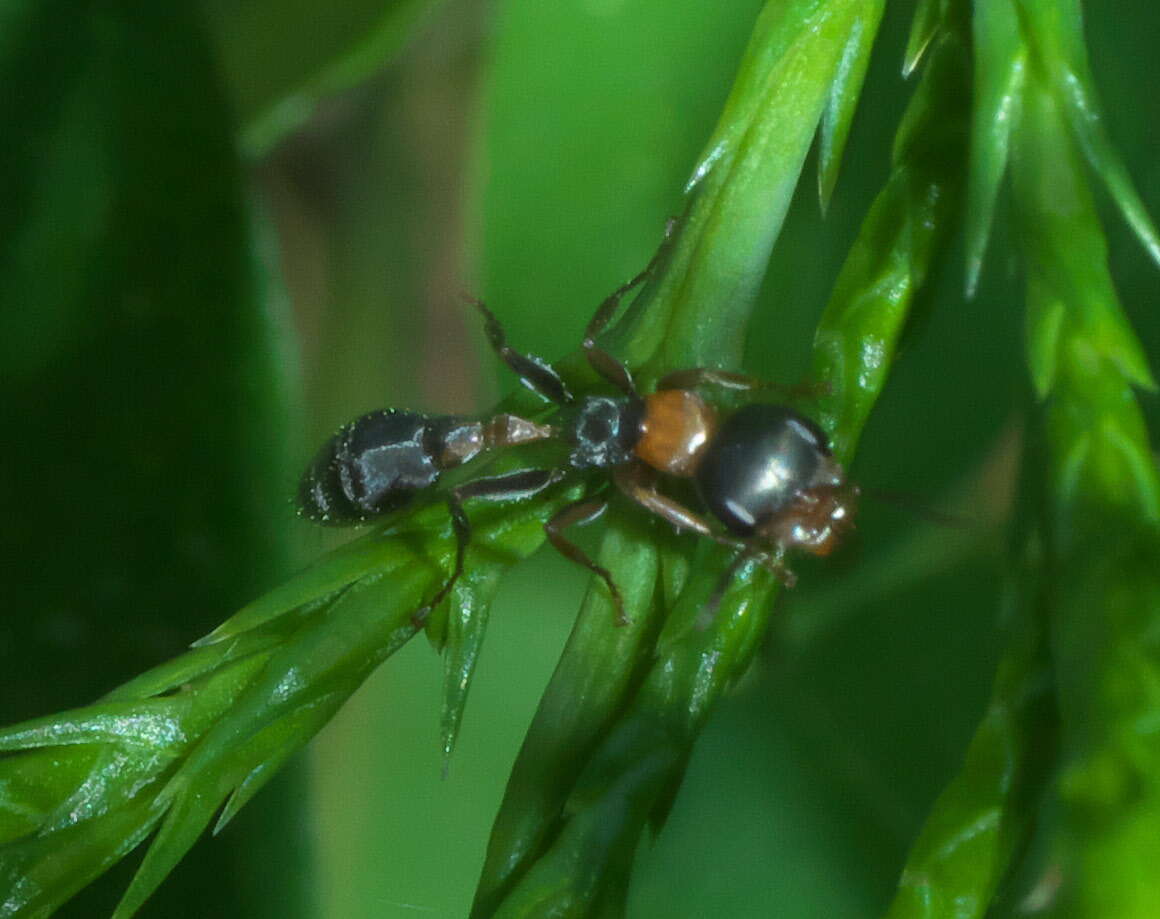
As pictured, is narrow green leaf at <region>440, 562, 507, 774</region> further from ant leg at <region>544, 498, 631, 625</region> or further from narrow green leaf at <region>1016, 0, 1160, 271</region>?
narrow green leaf at <region>1016, 0, 1160, 271</region>

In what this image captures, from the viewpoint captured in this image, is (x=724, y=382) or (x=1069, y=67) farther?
(x=724, y=382)

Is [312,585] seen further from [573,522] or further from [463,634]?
[573,522]

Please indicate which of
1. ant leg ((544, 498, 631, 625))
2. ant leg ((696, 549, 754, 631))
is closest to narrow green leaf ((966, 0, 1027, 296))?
ant leg ((696, 549, 754, 631))

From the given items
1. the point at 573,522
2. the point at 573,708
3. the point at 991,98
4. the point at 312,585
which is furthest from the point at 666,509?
the point at 991,98

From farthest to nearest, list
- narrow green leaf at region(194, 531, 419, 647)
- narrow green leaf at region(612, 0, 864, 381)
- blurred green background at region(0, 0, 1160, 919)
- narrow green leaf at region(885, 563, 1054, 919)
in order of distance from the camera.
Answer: blurred green background at region(0, 0, 1160, 919)
narrow green leaf at region(612, 0, 864, 381)
narrow green leaf at region(194, 531, 419, 647)
narrow green leaf at region(885, 563, 1054, 919)

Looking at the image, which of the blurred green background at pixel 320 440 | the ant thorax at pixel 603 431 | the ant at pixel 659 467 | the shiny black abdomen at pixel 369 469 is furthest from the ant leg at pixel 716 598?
the shiny black abdomen at pixel 369 469

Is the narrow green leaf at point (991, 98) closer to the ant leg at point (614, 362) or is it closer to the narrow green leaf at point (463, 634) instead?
the ant leg at point (614, 362)
